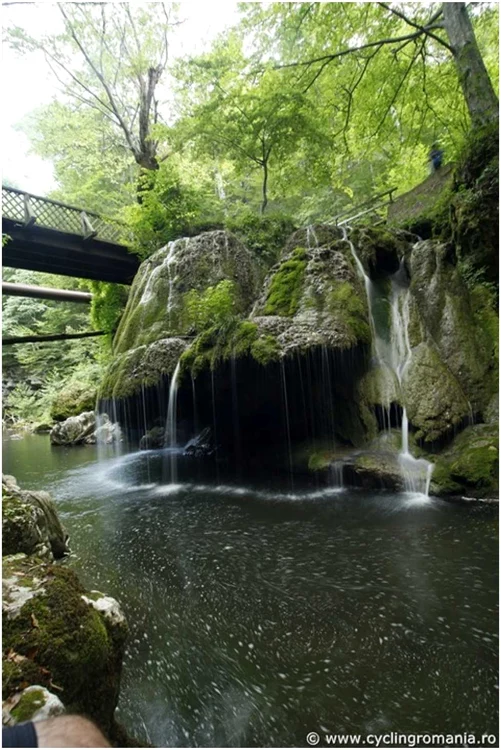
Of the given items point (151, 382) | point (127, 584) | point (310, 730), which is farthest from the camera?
point (151, 382)

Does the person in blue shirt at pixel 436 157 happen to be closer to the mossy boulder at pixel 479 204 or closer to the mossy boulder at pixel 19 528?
the mossy boulder at pixel 479 204

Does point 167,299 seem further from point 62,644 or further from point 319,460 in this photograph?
point 62,644

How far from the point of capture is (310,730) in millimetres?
2156

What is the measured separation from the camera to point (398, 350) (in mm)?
7883

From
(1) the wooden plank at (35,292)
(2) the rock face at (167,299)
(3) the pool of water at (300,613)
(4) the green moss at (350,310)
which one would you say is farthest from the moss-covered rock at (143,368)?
(1) the wooden plank at (35,292)

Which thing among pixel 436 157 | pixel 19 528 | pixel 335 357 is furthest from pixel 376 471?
pixel 436 157

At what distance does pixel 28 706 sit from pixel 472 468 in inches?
243

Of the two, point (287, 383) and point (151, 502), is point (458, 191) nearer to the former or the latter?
point (287, 383)

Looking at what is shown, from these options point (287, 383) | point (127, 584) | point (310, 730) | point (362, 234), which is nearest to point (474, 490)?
point (287, 383)

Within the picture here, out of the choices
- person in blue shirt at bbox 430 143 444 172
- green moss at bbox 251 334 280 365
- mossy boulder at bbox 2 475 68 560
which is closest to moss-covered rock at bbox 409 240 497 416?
green moss at bbox 251 334 280 365

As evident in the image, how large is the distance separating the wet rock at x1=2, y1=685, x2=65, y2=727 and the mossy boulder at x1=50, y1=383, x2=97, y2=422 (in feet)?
55.6

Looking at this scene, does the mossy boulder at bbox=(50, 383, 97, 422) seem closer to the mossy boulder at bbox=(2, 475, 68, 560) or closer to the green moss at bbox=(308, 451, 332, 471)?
the green moss at bbox=(308, 451, 332, 471)

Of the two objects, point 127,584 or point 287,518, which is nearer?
point 127,584

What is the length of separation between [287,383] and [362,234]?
177 inches
